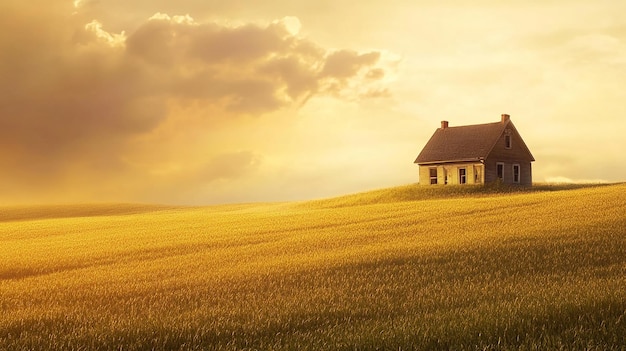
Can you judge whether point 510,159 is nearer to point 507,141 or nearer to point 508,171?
point 508,171

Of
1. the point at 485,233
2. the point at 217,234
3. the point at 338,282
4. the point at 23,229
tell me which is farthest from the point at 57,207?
the point at 338,282

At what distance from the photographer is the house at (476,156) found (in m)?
66.7

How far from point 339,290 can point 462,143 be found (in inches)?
2326

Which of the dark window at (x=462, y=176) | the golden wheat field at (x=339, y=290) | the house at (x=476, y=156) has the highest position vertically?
the house at (x=476, y=156)

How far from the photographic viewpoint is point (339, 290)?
12797 millimetres

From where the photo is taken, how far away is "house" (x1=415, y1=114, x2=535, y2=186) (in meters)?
66.7

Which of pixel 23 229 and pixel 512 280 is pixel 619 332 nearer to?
pixel 512 280

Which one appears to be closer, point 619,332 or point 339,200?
point 619,332

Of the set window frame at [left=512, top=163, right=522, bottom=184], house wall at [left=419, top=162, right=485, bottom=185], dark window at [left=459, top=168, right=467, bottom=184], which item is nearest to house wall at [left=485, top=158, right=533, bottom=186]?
window frame at [left=512, top=163, right=522, bottom=184]

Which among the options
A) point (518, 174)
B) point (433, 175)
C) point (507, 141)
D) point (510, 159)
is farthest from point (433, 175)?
point (518, 174)

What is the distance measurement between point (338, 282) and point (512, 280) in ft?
13.1

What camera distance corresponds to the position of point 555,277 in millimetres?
13930

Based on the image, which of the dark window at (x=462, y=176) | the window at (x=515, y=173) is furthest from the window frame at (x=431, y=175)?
the window at (x=515, y=173)

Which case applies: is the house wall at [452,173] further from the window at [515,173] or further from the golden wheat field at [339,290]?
the golden wheat field at [339,290]
